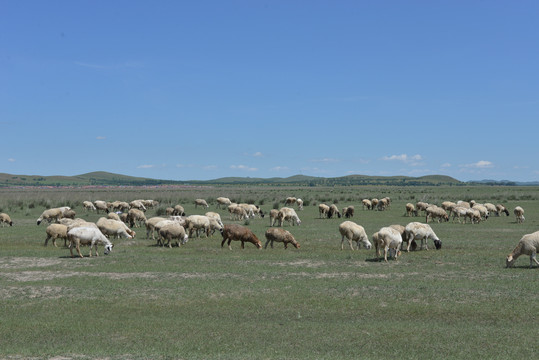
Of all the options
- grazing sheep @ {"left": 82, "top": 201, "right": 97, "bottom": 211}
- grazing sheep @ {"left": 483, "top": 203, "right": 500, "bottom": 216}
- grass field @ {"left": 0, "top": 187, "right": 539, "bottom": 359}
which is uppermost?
grazing sheep @ {"left": 483, "top": 203, "right": 500, "bottom": 216}

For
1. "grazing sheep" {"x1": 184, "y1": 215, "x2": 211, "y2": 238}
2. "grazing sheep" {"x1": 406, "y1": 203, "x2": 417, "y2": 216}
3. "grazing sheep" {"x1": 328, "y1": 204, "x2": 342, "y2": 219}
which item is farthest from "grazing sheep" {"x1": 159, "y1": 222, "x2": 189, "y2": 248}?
"grazing sheep" {"x1": 406, "y1": 203, "x2": 417, "y2": 216}

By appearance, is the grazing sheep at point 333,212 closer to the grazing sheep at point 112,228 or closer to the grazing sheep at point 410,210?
the grazing sheep at point 410,210

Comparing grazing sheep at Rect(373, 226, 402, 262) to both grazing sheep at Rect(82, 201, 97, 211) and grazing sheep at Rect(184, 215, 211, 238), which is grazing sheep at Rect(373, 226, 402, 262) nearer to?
grazing sheep at Rect(184, 215, 211, 238)

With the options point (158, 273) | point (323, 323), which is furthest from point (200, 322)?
point (158, 273)

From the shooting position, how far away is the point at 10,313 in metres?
12.0

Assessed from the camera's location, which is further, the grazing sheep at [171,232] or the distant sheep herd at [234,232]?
the grazing sheep at [171,232]

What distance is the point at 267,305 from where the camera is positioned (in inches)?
498

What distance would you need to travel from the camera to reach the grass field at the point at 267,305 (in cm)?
952

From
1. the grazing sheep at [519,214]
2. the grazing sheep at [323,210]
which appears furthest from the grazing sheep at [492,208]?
the grazing sheep at [323,210]

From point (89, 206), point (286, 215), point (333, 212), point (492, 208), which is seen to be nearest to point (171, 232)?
point (286, 215)

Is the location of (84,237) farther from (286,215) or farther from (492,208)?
(492,208)

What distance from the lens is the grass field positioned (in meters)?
9.52

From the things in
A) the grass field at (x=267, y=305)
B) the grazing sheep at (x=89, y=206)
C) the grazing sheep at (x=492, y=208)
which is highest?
the grazing sheep at (x=492, y=208)

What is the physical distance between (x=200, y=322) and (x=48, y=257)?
1188 centimetres
